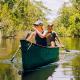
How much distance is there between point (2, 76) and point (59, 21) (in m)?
87.6

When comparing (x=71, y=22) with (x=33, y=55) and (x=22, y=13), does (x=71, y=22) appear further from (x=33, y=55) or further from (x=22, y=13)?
(x=33, y=55)

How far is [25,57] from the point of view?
13.9m

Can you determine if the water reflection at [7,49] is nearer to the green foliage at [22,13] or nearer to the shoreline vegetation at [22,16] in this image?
the shoreline vegetation at [22,16]

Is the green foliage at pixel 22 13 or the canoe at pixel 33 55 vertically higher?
the green foliage at pixel 22 13

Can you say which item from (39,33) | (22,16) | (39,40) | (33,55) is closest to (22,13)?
(22,16)

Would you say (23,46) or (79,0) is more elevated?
(79,0)

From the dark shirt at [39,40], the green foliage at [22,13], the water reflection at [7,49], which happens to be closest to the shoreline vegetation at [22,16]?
the green foliage at [22,13]

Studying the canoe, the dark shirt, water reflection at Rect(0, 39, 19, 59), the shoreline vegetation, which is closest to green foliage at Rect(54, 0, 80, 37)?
the shoreline vegetation

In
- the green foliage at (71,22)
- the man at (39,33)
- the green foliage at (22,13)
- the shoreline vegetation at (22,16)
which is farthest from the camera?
the green foliage at (71,22)

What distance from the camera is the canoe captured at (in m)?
13.8

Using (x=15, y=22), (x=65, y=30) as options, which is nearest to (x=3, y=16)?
(x=15, y=22)

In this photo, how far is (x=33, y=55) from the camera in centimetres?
1433

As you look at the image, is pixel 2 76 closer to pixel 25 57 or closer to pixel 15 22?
pixel 25 57

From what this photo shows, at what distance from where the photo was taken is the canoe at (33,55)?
1382 centimetres
